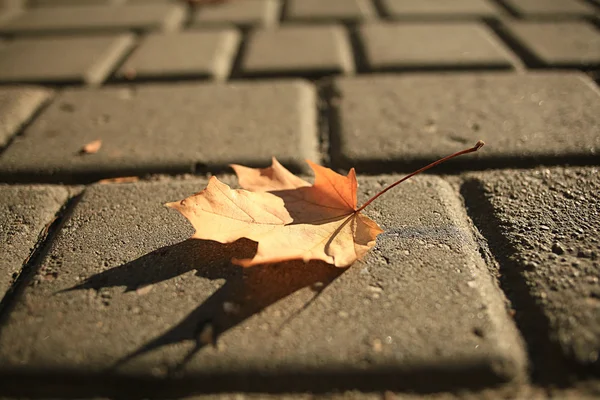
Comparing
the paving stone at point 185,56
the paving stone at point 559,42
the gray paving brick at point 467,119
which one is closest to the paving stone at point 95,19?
the paving stone at point 185,56

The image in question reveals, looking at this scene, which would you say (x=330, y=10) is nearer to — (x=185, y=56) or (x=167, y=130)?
(x=185, y=56)

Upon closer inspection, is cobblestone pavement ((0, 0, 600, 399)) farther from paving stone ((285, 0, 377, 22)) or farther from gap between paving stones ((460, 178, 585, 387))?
paving stone ((285, 0, 377, 22))

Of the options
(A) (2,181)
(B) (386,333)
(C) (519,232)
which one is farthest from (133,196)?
(C) (519,232)

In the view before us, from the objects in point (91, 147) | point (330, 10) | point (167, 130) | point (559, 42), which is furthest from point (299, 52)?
point (559, 42)

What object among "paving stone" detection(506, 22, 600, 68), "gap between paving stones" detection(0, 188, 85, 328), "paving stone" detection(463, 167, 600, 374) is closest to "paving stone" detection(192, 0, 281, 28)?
"paving stone" detection(506, 22, 600, 68)

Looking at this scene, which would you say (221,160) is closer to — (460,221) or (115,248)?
(115,248)

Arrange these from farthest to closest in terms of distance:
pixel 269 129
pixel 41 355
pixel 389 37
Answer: pixel 389 37, pixel 269 129, pixel 41 355
